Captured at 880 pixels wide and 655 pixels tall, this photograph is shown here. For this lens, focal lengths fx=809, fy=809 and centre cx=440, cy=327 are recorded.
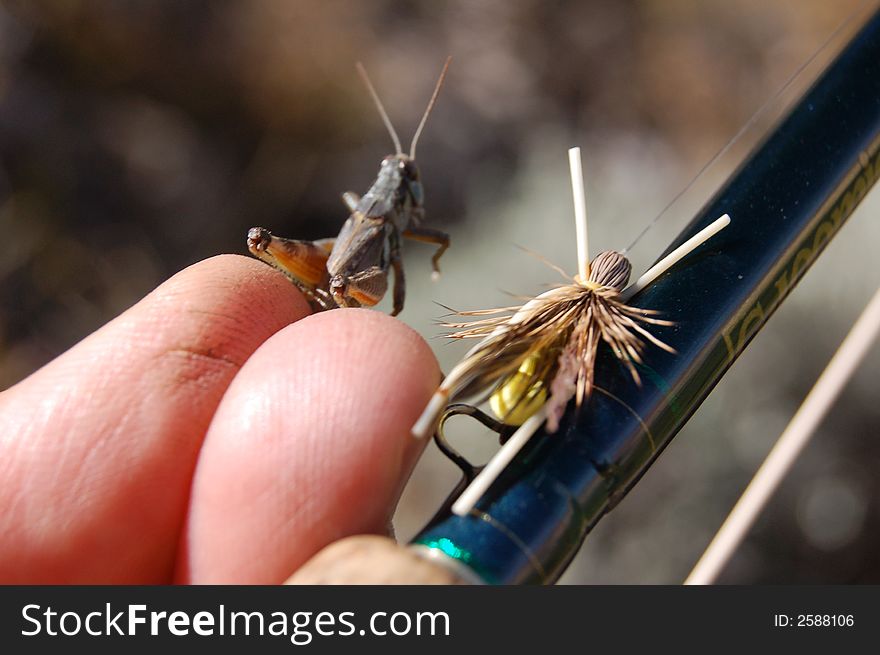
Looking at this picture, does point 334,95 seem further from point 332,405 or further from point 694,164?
point 332,405

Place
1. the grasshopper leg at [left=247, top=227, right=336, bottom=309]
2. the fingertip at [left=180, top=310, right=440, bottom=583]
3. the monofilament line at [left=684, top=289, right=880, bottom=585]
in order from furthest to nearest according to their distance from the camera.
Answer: the grasshopper leg at [left=247, top=227, right=336, bottom=309]
the monofilament line at [left=684, top=289, right=880, bottom=585]
the fingertip at [left=180, top=310, right=440, bottom=583]

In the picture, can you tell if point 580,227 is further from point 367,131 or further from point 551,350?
point 367,131

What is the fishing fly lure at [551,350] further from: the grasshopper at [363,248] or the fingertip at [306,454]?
the grasshopper at [363,248]

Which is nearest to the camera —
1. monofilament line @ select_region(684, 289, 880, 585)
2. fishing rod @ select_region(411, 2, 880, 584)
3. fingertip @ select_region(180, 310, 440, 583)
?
fishing rod @ select_region(411, 2, 880, 584)

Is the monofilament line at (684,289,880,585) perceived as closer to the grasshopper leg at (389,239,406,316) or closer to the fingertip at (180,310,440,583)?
the fingertip at (180,310,440,583)

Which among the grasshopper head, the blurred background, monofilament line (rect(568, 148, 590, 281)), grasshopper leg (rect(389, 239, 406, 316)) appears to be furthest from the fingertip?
the blurred background

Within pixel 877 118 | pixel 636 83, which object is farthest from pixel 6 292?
pixel 877 118

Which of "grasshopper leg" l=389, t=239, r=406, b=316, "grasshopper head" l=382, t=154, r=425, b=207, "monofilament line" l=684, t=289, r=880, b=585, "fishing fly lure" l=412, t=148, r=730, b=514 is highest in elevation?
"grasshopper head" l=382, t=154, r=425, b=207
